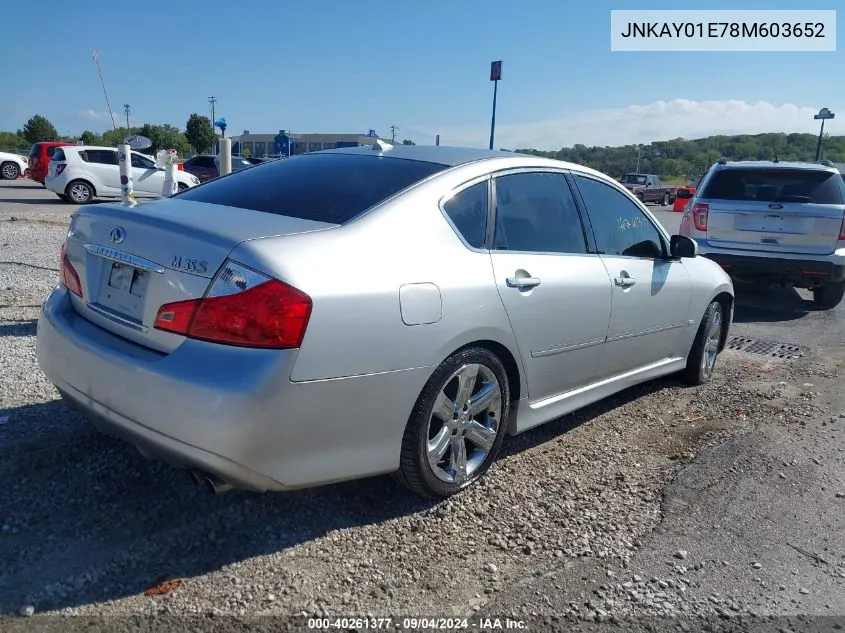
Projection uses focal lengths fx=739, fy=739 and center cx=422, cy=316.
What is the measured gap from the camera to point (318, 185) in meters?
3.59

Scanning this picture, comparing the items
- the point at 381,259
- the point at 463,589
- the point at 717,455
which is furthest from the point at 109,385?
the point at 717,455

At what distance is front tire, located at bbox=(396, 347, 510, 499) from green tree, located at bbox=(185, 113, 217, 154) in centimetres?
5991

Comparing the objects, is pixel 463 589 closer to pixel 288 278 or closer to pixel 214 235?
pixel 288 278

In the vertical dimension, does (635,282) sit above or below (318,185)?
below

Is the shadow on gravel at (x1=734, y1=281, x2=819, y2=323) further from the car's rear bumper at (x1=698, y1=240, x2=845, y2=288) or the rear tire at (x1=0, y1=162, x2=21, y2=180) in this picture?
the rear tire at (x1=0, y1=162, x2=21, y2=180)

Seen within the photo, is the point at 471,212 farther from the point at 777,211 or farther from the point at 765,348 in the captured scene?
the point at 777,211

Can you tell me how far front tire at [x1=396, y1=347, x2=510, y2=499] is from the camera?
3.15 m

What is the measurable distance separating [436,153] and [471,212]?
2.08ft

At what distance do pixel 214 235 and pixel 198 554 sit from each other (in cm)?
124

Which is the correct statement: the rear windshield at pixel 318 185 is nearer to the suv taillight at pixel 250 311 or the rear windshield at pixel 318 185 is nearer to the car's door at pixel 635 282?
the suv taillight at pixel 250 311

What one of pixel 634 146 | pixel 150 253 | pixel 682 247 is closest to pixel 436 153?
pixel 150 253

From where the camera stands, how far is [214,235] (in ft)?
9.20

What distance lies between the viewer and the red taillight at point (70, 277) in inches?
130

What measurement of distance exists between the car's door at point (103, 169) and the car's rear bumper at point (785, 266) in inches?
591
